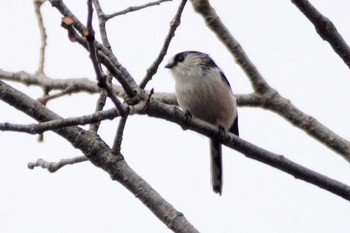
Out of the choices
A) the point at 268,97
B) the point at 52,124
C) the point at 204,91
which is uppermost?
the point at 204,91

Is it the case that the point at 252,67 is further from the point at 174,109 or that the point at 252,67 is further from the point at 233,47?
the point at 174,109

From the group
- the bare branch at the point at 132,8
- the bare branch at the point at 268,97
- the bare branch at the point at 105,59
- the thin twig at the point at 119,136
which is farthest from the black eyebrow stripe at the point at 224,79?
the bare branch at the point at 105,59

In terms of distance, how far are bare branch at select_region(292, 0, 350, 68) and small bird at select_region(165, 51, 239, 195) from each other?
1.35 meters

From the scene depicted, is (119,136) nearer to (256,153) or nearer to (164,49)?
(164,49)

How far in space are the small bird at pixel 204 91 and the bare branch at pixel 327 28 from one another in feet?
4.43

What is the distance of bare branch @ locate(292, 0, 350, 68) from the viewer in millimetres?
3072

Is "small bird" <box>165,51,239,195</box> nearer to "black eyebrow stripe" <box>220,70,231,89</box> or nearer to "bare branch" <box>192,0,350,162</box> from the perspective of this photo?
"black eyebrow stripe" <box>220,70,231,89</box>

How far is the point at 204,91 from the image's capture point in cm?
470

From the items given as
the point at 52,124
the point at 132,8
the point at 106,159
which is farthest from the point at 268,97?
the point at 52,124

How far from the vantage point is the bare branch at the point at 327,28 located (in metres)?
Result: 3.07

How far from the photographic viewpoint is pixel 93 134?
304cm

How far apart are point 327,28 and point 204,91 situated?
171cm

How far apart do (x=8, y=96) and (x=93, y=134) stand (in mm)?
473

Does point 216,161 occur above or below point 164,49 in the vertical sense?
above
